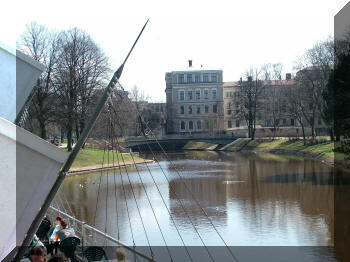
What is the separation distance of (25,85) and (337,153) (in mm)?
34857

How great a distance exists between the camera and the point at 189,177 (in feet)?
113

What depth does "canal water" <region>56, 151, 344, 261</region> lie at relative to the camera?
16.1 metres

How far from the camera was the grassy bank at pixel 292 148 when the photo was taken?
43.5m

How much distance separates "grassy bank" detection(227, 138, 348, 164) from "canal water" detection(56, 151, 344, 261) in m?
5.66

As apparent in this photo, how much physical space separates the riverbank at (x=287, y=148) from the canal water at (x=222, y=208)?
3.05 meters

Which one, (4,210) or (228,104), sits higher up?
(228,104)

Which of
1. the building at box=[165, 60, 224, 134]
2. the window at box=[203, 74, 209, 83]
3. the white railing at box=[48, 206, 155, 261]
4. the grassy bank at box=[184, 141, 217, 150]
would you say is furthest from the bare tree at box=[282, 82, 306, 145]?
the white railing at box=[48, 206, 155, 261]

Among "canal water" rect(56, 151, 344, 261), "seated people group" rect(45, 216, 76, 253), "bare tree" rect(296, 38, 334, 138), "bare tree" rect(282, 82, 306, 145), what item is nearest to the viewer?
"seated people group" rect(45, 216, 76, 253)

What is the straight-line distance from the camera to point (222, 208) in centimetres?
2209

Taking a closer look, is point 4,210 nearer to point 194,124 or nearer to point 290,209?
point 290,209

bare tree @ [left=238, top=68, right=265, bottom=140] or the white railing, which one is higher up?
bare tree @ [left=238, top=68, right=265, bottom=140]

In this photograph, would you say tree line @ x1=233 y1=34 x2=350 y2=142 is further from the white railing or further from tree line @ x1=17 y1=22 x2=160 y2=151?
the white railing

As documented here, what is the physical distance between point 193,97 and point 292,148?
3899cm

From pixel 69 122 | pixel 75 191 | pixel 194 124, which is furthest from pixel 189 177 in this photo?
pixel 194 124
